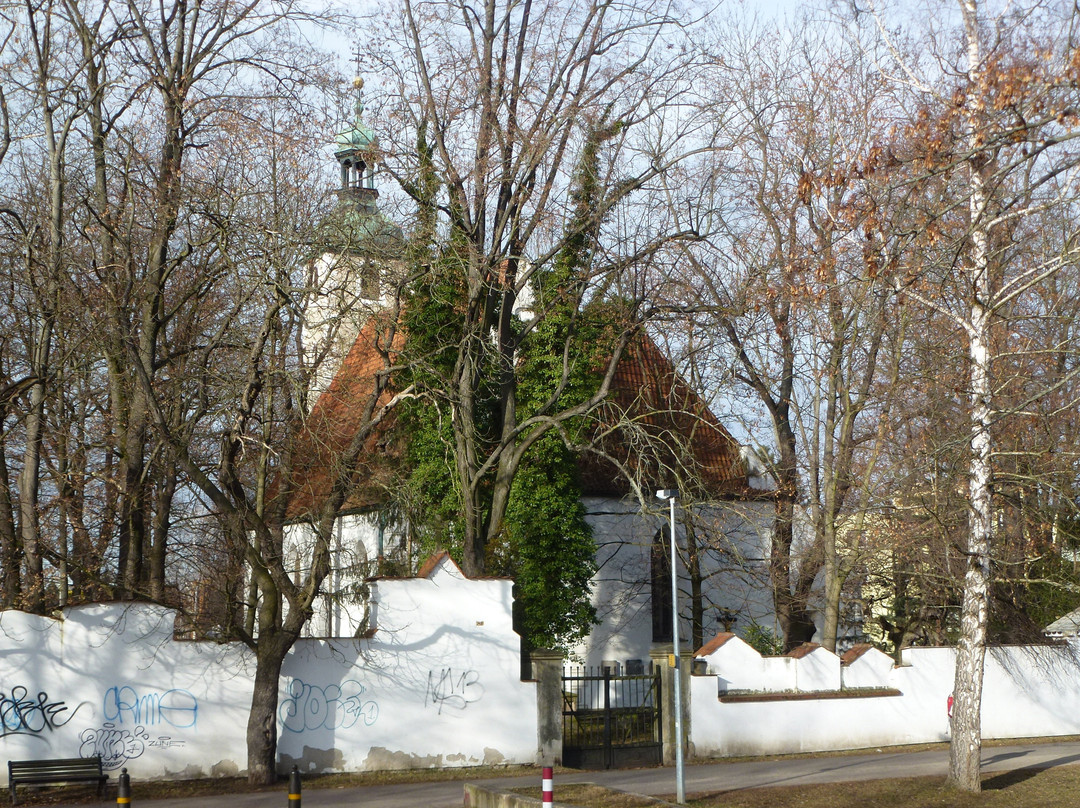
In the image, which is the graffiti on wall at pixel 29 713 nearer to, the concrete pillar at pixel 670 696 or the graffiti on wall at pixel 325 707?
the graffiti on wall at pixel 325 707

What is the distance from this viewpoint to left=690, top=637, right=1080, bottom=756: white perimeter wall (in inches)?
757

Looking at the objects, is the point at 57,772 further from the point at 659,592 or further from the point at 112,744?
the point at 659,592

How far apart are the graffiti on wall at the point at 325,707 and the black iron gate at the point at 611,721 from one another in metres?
3.28

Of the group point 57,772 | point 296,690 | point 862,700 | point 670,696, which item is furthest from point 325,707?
point 862,700

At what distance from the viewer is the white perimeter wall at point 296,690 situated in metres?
14.8

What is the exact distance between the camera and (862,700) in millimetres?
20656

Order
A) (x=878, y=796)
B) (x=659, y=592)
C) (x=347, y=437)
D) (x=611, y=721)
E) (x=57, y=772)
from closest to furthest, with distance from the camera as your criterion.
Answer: (x=57, y=772) → (x=878, y=796) → (x=611, y=721) → (x=347, y=437) → (x=659, y=592)

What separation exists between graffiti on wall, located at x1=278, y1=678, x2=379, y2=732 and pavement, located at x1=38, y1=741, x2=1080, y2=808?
3.91 feet

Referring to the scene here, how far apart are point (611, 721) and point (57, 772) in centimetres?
829

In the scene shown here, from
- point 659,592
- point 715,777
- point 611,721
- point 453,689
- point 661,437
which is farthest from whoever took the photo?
point 659,592

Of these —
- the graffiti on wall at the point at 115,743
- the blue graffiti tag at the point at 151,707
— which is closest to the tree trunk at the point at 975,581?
the blue graffiti tag at the point at 151,707

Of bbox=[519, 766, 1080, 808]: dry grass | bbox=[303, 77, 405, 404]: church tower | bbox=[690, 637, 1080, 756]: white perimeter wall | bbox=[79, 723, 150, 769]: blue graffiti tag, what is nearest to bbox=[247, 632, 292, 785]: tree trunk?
bbox=[79, 723, 150, 769]: blue graffiti tag

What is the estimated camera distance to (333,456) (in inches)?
638

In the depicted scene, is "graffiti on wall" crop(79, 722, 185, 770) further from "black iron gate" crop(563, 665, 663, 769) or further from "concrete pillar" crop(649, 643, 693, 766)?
"concrete pillar" crop(649, 643, 693, 766)
